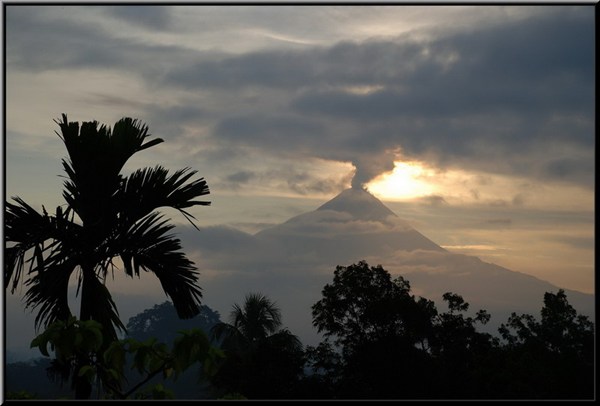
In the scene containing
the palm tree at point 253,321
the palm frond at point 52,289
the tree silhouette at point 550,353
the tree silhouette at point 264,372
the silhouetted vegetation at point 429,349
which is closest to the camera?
the palm frond at point 52,289

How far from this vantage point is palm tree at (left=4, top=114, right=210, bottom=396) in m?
9.51

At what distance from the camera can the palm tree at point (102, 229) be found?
374 inches

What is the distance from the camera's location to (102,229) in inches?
382

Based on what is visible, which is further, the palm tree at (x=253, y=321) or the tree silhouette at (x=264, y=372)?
the palm tree at (x=253, y=321)

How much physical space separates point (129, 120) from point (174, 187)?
1063 mm

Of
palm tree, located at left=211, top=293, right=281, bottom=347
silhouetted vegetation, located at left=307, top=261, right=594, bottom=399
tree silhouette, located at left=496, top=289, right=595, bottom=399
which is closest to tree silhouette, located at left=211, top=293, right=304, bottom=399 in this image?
silhouetted vegetation, located at left=307, top=261, right=594, bottom=399

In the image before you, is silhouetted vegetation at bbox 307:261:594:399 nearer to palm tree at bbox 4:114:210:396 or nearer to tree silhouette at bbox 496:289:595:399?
tree silhouette at bbox 496:289:595:399

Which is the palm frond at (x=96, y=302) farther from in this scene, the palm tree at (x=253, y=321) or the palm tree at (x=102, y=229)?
the palm tree at (x=253, y=321)

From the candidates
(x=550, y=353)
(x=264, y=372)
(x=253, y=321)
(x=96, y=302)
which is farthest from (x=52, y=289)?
(x=253, y=321)

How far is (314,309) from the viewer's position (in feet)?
101

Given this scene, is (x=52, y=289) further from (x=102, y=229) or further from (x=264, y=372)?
(x=264, y=372)

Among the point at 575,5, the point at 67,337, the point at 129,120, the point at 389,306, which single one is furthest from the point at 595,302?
the point at 389,306

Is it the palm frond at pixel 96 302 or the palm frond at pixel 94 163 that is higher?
the palm frond at pixel 94 163

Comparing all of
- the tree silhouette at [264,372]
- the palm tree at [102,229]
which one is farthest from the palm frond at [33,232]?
the tree silhouette at [264,372]
